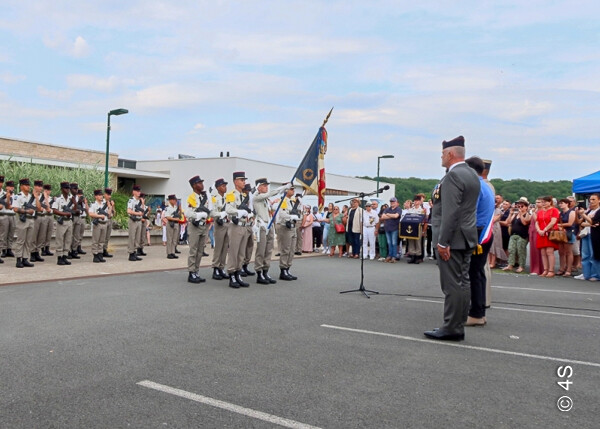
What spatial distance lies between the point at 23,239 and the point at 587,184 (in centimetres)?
1585

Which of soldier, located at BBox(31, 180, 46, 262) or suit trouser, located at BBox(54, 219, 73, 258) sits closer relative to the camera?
suit trouser, located at BBox(54, 219, 73, 258)

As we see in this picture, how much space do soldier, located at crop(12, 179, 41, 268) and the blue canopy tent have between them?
15.5m

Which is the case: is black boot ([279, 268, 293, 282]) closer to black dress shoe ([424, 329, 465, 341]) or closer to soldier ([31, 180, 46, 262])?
black dress shoe ([424, 329, 465, 341])

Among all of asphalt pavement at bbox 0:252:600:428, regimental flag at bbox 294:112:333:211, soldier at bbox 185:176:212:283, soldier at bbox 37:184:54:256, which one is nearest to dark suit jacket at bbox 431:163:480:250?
asphalt pavement at bbox 0:252:600:428

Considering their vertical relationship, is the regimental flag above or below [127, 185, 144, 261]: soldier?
above

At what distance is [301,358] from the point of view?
15.3 feet

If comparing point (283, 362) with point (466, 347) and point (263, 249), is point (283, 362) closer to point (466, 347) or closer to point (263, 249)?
point (466, 347)

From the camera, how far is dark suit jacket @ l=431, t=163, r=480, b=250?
538 centimetres

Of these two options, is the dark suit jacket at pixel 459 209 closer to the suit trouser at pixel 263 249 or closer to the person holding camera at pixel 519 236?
the suit trouser at pixel 263 249

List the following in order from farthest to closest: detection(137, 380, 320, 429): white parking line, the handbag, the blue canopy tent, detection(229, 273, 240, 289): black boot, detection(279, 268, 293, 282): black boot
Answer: the blue canopy tent, the handbag, detection(279, 268, 293, 282): black boot, detection(229, 273, 240, 289): black boot, detection(137, 380, 320, 429): white parking line

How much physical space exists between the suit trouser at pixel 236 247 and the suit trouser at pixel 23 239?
17.9ft

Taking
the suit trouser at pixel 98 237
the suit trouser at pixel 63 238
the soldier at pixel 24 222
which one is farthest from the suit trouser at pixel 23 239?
the suit trouser at pixel 98 237

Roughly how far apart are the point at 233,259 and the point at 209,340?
3.93m

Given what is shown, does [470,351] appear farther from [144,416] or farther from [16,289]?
[16,289]
